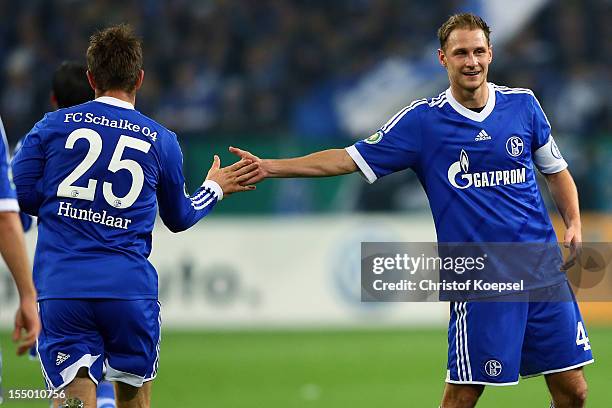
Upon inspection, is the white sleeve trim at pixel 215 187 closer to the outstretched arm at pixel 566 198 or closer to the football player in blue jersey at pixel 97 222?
the football player in blue jersey at pixel 97 222

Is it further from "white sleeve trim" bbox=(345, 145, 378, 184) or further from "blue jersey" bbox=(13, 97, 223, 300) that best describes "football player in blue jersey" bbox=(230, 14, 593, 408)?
"blue jersey" bbox=(13, 97, 223, 300)

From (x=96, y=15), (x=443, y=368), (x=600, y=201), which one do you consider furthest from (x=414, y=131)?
(x=96, y=15)

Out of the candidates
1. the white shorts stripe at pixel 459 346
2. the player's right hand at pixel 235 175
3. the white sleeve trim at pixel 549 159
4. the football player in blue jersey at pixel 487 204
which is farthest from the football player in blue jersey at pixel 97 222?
the white sleeve trim at pixel 549 159

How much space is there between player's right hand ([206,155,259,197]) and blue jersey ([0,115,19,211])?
1.64 m

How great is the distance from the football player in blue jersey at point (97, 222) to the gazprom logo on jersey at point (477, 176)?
1448 millimetres

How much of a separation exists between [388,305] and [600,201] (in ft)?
10.4

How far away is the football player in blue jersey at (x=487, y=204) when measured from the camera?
548 cm

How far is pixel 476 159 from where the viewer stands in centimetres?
557

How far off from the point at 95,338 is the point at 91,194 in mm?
654

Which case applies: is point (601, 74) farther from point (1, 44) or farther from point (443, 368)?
point (1, 44)

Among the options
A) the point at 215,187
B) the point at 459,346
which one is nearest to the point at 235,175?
the point at 215,187

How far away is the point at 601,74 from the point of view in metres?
16.3

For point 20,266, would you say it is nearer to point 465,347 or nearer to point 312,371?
point 465,347

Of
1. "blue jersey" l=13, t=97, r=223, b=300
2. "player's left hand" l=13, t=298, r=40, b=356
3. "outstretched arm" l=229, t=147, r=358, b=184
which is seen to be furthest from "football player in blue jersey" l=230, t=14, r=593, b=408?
"player's left hand" l=13, t=298, r=40, b=356
